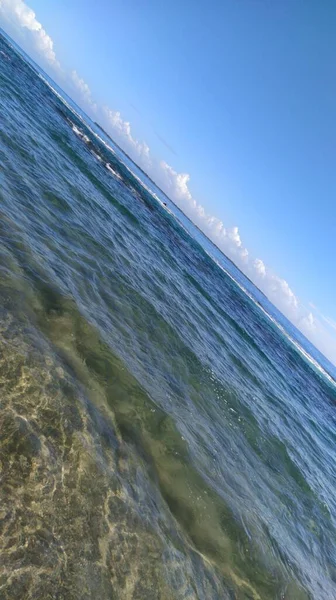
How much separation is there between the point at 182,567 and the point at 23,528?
329 centimetres

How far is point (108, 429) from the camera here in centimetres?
747

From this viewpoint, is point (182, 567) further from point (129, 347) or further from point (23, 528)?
point (129, 347)

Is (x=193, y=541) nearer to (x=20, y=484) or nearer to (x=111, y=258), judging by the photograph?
(x=20, y=484)

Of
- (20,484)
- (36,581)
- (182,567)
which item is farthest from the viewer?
(182,567)

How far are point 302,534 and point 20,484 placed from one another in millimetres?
11369

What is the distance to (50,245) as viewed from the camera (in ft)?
46.6

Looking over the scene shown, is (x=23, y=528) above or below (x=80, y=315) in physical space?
below

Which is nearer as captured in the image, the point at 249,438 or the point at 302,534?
the point at 302,534

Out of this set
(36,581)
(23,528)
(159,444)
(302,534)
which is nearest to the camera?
(36,581)

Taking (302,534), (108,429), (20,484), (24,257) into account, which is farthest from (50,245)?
(302,534)

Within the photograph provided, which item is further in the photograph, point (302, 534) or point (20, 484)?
point (302, 534)

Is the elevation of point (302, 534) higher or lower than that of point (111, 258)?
lower

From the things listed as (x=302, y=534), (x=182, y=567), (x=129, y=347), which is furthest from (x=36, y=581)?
(x=302, y=534)

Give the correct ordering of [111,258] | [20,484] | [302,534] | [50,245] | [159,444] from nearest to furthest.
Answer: [20,484] < [159,444] < [302,534] < [50,245] < [111,258]
